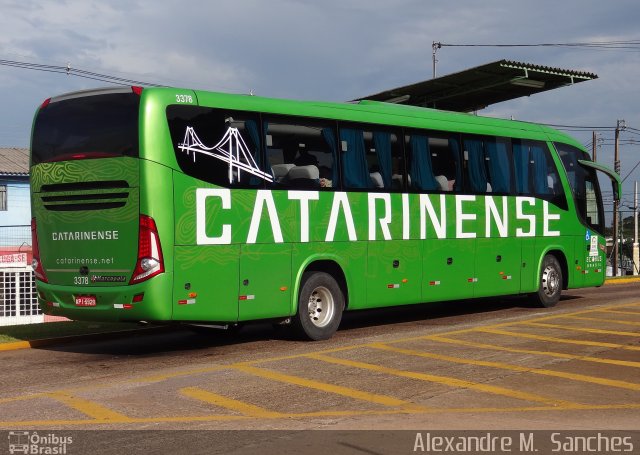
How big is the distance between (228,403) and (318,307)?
4907 millimetres

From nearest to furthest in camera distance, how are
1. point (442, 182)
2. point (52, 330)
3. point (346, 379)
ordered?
point (346, 379), point (52, 330), point (442, 182)

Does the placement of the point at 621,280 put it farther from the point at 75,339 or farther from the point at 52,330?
the point at 75,339

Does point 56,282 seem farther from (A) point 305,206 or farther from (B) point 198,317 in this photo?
(A) point 305,206

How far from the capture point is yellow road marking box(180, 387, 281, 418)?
7820mm

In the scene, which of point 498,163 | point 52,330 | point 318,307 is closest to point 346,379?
point 318,307

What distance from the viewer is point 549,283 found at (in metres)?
18.1

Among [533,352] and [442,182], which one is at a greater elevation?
[442,182]

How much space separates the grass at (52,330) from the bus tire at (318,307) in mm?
2796

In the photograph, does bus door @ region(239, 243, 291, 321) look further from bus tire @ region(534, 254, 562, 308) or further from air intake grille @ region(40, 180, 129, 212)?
bus tire @ region(534, 254, 562, 308)

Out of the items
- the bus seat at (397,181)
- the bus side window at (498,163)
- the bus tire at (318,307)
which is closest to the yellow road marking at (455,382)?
the bus tire at (318,307)
